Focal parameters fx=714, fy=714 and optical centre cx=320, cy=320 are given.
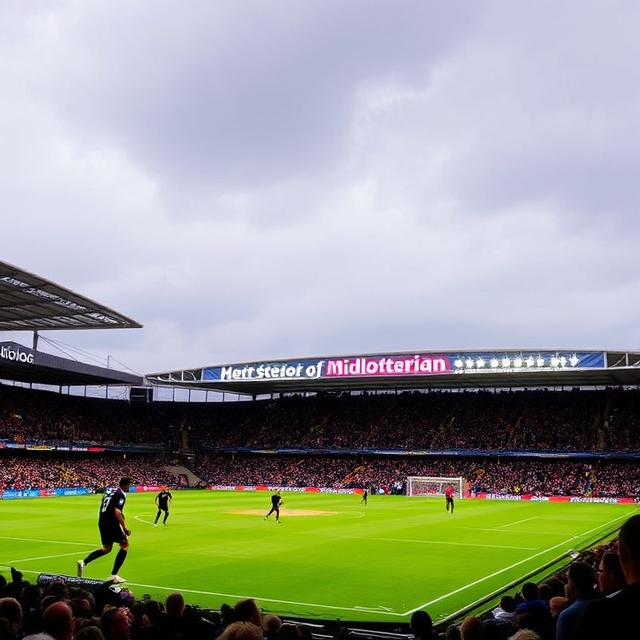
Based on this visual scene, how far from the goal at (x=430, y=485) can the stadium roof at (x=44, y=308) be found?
101 feet

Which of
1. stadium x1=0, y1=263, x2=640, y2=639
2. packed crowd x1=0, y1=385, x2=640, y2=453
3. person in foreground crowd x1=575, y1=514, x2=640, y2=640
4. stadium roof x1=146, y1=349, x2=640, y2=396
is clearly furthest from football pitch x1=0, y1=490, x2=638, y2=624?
packed crowd x1=0, y1=385, x2=640, y2=453

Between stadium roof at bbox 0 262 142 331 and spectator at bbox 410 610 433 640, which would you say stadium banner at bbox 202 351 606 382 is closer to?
stadium roof at bbox 0 262 142 331

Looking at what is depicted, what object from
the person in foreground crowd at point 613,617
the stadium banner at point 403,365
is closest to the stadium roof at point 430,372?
the stadium banner at point 403,365

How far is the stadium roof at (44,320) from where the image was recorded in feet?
151

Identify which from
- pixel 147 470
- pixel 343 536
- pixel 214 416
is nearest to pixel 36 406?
pixel 147 470

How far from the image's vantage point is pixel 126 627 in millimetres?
7105

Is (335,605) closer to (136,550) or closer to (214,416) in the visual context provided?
(136,550)

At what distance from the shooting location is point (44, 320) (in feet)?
187

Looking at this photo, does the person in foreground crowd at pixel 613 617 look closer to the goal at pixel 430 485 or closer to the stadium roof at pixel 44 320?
the stadium roof at pixel 44 320

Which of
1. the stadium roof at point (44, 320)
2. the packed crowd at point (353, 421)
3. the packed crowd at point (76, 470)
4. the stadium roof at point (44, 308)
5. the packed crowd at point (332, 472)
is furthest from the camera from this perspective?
the packed crowd at point (353, 421)

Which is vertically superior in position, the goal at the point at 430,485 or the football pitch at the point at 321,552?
the football pitch at the point at 321,552

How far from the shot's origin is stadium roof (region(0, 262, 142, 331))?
44750mm

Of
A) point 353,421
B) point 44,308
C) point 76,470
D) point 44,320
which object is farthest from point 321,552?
point 353,421

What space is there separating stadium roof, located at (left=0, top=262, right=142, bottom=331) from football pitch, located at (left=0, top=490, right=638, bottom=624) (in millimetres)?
14051
